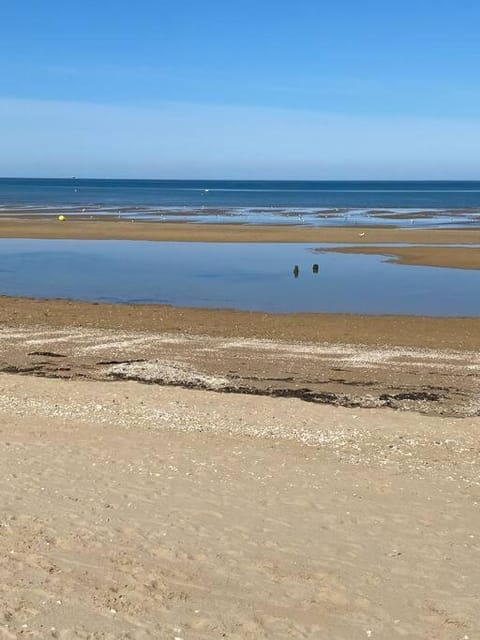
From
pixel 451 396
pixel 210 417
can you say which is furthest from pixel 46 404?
pixel 451 396

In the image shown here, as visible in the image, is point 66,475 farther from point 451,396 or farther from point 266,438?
point 451,396

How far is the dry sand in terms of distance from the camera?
6398 millimetres

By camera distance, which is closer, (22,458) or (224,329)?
(22,458)

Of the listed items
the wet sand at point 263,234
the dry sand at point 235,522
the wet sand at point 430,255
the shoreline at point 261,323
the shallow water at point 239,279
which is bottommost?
the dry sand at point 235,522

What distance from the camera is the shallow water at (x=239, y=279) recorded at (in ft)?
90.4

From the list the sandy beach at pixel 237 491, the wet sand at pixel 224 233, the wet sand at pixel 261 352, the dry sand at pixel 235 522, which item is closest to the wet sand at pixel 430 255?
the wet sand at pixel 224 233

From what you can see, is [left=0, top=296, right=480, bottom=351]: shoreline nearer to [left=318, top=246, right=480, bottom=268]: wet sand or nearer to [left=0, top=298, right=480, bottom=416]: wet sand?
[left=0, top=298, right=480, bottom=416]: wet sand

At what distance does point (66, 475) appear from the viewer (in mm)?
9711

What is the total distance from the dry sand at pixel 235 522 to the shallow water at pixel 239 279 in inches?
558

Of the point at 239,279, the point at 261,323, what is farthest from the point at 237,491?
the point at 239,279

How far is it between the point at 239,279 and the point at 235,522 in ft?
82.4

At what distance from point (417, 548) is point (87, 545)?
119 inches

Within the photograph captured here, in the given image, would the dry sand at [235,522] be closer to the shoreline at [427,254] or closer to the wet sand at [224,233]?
the shoreline at [427,254]

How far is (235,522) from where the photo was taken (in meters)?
8.39
